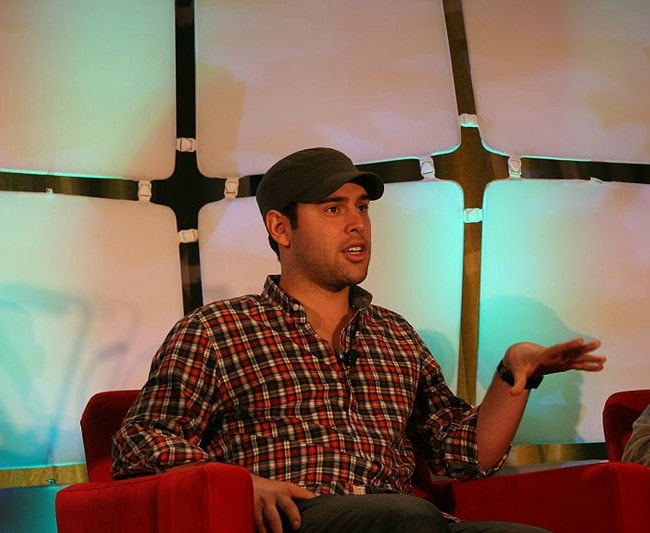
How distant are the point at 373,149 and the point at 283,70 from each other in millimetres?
375

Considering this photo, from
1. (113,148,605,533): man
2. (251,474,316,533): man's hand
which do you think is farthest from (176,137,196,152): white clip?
(251,474,316,533): man's hand

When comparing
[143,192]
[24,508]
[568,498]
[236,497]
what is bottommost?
[24,508]

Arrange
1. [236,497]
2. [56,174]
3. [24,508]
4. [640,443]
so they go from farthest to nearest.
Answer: [56,174] < [24,508] < [640,443] < [236,497]

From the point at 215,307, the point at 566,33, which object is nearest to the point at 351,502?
the point at 215,307

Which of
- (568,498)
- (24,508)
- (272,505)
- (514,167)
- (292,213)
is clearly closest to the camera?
(272,505)

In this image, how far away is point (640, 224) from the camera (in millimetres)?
2980

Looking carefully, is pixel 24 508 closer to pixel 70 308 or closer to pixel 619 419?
pixel 70 308

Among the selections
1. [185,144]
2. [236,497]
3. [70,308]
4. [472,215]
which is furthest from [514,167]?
[236,497]

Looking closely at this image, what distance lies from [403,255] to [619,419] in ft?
2.67

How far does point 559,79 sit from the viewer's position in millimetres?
3033

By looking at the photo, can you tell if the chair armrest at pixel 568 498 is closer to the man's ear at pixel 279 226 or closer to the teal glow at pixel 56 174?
the man's ear at pixel 279 226

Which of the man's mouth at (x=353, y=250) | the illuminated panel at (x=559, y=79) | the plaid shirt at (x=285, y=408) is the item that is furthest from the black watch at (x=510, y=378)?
the illuminated panel at (x=559, y=79)

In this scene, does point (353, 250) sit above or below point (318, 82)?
below

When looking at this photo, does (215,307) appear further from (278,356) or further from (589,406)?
(589,406)
